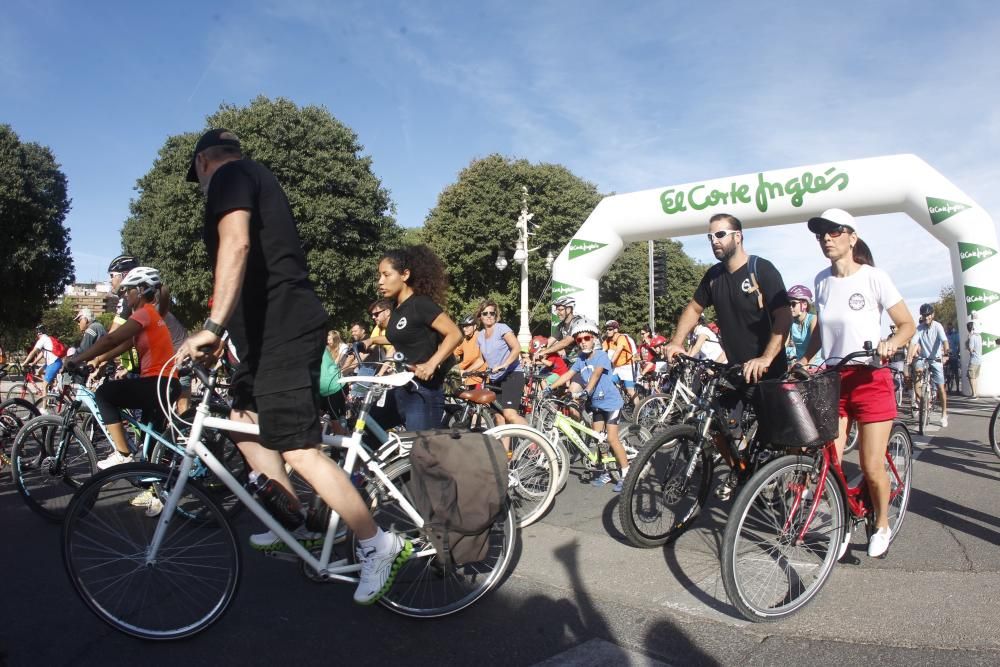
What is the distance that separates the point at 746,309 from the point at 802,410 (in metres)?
1.23

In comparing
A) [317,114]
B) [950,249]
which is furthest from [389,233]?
[950,249]

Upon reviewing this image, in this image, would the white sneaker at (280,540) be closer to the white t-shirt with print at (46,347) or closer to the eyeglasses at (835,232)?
the eyeglasses at (835,232)

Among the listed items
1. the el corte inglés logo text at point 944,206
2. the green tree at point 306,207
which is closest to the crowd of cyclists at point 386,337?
the el corte inglés logo text at point 944,206

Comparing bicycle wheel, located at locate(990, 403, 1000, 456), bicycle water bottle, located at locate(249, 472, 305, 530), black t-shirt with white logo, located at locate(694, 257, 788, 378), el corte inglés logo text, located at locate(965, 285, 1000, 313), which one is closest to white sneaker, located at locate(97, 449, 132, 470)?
bicycle water bottle, located at locate(249, 472, 305, 530)

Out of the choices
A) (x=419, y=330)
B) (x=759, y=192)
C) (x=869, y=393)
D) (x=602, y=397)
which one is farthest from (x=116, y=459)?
(x=759, y=192)

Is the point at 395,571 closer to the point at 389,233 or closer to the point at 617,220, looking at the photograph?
the point at 617,220

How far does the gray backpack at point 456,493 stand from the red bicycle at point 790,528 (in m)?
0.98

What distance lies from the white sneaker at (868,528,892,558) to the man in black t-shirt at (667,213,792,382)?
39.7 inches

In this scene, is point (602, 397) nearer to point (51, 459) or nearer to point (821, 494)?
point (821, 494)

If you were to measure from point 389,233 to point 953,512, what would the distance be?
79.7ft

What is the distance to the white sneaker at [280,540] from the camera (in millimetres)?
2877

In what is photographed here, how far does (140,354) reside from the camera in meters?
4.80

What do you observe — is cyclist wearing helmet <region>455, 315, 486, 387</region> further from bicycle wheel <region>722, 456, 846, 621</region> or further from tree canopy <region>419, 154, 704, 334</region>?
tree canopy <region>419, 154, 704, 334</region>

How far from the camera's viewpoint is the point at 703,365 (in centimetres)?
382
